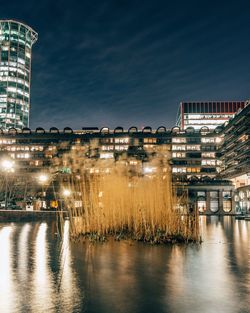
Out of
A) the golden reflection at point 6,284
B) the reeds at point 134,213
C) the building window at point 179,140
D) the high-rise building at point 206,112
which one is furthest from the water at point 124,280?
the high-rise building at point 206,112

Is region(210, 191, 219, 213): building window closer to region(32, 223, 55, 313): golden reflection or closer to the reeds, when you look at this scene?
the reeds

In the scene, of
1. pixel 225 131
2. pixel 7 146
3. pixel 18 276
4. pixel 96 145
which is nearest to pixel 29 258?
pixel 18 276

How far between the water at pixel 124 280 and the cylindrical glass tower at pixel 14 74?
161 meters

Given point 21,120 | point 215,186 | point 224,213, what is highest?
point 21,120

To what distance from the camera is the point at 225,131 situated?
307 ft

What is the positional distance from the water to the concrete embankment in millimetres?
17848

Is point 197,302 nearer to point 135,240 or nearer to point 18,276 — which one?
point 18,276

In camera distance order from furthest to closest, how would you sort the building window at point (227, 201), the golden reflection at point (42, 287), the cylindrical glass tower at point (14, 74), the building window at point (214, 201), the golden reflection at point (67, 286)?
the cylindrical glass tower at point (14, 74)
the building window at point (214, 201)
the building window at point (227, 201)
the golden reflection at point (67, 286)
the golden reflection at point (42, 287)

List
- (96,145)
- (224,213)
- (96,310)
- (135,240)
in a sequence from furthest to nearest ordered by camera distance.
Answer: (96,145) < (224,213) < (135,240) < (96,310)

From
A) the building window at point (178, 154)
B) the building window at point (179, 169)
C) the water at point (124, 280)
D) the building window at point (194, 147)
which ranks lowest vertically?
the water at point (124, 280)

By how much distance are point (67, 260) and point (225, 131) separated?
89.2 meters

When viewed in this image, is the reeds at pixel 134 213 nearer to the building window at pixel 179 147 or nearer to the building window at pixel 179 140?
the building window at pixel 179 147

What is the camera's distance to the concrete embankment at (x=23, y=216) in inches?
1089

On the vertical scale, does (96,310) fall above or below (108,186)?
below
